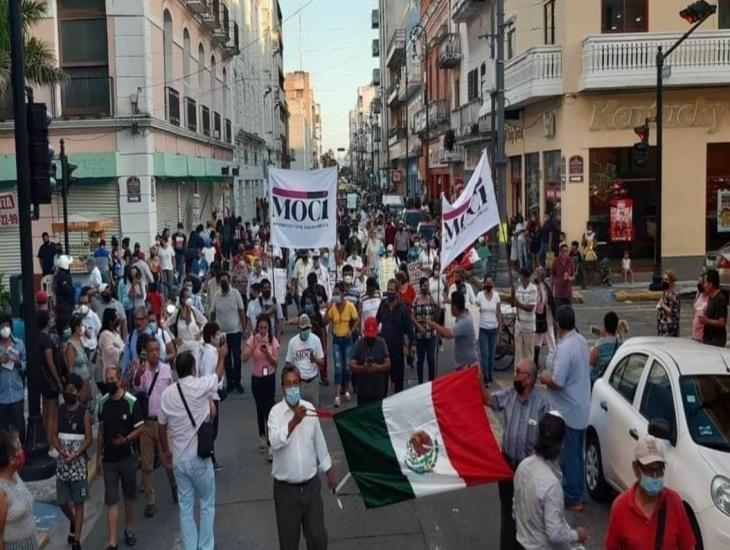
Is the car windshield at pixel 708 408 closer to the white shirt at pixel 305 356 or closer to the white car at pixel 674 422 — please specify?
the white car at pixel 674 422

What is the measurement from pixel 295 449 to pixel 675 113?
22.0m

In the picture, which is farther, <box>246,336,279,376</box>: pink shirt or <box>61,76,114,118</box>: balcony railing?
<box>61,76,114,118</box>: balcony railing

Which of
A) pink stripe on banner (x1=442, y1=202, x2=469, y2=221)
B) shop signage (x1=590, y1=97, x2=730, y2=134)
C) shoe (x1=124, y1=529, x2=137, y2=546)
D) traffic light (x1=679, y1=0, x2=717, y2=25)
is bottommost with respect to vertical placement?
shoe (x1=124, y1=529, x2=137, y2=546)

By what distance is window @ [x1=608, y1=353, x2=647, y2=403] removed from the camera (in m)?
8.45

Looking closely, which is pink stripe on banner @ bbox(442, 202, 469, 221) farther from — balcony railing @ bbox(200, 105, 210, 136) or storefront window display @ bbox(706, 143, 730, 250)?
balcony railing @ bbox(200, 105, 210, 136)

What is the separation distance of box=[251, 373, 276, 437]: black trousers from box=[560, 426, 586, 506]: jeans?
3889 mm

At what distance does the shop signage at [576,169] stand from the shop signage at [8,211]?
1685cm

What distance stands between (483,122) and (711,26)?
13123mm

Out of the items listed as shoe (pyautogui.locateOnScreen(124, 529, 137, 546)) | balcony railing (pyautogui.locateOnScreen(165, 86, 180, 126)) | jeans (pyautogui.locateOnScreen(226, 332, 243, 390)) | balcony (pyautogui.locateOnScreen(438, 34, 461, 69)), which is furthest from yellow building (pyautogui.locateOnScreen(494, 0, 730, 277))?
balcony (pyautogui.locateOnScreen(438, 34, 461, 69))

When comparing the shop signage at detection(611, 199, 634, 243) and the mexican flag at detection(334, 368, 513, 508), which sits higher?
the shop signage at detection(611, 199, 634, 243)

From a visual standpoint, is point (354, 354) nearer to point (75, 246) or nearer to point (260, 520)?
point (260, 520)

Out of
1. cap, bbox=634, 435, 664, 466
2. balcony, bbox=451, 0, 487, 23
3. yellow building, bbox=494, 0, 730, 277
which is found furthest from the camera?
balcony, bbox=451, 0, 487, 23

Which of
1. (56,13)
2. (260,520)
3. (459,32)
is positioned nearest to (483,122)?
(459,32)

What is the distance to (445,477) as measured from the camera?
7.05 meters
